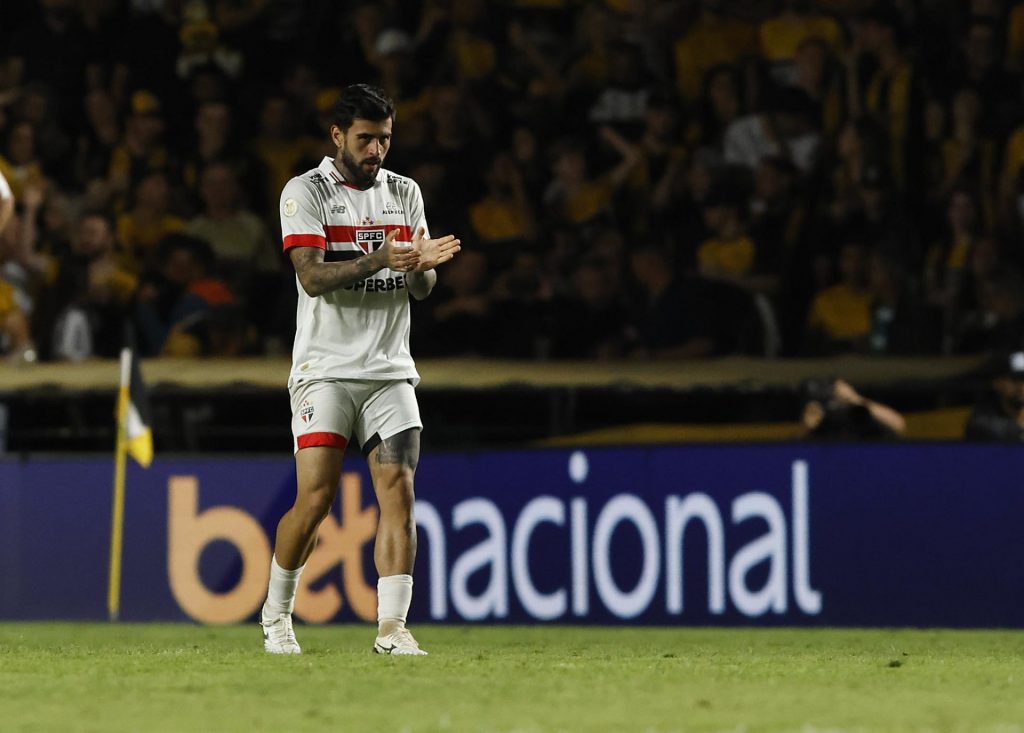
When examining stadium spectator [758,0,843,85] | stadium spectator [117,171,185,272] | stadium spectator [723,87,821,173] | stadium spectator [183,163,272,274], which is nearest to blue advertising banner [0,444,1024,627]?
stadium spectator [183,163,272,274]

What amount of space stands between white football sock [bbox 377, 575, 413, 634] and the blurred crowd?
569 cm

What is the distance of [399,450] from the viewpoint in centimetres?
751

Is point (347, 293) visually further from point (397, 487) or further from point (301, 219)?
point (397, 487)

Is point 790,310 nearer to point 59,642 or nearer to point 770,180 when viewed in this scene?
point 770,180

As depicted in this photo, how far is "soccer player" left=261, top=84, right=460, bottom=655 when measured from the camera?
295 inches

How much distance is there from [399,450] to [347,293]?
0.66m

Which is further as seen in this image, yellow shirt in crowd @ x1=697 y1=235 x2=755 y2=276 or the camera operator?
yellow shirt in crowd @ x1=697 y1=235 x2=755 y2=276

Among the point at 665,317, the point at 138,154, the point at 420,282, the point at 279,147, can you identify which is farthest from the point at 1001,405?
the point at 138,154

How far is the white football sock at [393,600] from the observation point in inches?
293

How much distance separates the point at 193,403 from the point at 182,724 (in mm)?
7881

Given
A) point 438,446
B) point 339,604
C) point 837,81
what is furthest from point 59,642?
point 837,81

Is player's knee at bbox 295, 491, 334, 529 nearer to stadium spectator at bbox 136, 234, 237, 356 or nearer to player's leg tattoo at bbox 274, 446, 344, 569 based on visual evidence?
player's leg tattoo at bbox 274, 446, 344, 569

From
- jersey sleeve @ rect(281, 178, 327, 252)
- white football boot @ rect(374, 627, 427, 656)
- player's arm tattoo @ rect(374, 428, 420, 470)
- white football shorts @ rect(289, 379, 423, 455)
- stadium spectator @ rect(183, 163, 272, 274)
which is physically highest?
stadium spectator @ rect(183, 163, 272, 274)

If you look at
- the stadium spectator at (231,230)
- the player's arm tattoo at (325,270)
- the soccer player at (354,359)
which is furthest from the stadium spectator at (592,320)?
the player's arm tattoo at (325,270)
